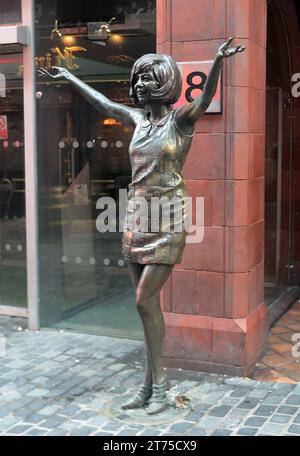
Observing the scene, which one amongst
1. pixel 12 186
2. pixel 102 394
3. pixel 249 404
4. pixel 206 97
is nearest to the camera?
→ pixel 206 97

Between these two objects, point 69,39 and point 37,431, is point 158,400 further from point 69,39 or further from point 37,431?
point 69,39

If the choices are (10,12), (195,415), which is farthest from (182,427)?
(10,12)

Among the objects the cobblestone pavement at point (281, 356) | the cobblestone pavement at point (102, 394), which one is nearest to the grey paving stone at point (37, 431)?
the cobblestone pavement at point (102, 394)

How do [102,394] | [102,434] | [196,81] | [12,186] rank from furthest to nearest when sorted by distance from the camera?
[12,186] < [196,81] < [102,394] < [102,434]

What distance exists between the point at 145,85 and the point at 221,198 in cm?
133

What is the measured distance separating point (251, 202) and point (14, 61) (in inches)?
113

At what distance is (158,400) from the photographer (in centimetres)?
408

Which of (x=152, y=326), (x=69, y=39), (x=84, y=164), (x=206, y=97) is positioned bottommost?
(x=152, y=326)

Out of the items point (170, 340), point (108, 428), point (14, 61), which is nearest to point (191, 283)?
point (170, 340)

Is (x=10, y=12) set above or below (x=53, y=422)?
above

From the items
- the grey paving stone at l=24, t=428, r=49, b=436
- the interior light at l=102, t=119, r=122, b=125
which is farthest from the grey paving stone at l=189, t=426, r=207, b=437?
the interior light at l=102, t=119, r=122, b=125

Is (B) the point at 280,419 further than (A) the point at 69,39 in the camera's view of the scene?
No

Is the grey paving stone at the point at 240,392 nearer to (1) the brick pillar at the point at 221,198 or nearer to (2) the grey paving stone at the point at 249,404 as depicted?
(2) the grey paving stone at the point at 249,404

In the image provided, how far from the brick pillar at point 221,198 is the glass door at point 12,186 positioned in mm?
1943
